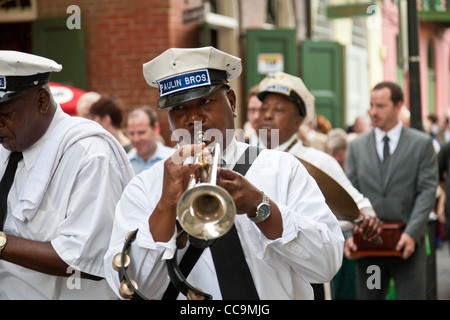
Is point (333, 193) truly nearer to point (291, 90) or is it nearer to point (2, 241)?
point (291, 90)

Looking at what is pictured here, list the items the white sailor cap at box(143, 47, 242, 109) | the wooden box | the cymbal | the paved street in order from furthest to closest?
the paved street
the wooden box
the cymbal
the white sailor cap at box(143, 47, 242, 109)

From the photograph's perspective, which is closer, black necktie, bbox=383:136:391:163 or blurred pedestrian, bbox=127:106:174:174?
black necktie, bbox=383:136:391:163

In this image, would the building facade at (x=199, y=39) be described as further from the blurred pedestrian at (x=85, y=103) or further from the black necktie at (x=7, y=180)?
the black necktie at (x=7, y=180)

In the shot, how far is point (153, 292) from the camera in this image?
2998 millimetres

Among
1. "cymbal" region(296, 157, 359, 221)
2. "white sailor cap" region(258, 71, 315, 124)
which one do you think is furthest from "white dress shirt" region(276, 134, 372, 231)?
"cymbal" region(296, 157, 359, 221)

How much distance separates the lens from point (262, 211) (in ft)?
9.17

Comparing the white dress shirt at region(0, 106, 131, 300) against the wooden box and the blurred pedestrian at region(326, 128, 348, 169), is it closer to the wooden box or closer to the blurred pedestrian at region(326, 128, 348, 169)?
the wooden box

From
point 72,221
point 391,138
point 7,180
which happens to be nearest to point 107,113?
point 391,138

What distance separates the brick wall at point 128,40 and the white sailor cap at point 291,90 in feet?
16.3

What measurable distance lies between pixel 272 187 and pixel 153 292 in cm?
58

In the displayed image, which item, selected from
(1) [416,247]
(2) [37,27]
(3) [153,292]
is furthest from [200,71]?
(2) [37,27]

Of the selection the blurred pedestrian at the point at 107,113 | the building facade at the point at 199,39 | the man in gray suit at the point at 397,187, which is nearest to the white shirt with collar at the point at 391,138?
the man in gray suit at the point at 397,187

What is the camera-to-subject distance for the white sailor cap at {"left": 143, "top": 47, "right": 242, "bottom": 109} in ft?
9.99

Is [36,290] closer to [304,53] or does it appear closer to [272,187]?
[272,187]
